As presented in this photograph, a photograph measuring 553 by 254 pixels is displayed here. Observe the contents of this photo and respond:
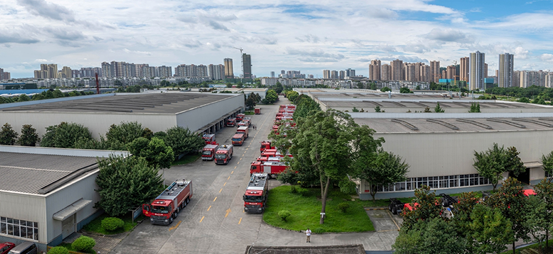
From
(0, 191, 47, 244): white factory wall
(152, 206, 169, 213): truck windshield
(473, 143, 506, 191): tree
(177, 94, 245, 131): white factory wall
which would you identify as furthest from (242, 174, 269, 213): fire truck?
(177, 94, 245, 131): white factory wall

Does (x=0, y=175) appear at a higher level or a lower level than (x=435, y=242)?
higher

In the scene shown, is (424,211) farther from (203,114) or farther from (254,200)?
(203,114)

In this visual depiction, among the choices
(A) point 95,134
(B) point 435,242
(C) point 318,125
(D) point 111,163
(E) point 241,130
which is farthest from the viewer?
(E) point 241,130

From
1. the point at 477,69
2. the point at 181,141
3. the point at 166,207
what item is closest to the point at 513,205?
the point at 166,207

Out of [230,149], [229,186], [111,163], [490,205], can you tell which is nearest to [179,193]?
[111,163]

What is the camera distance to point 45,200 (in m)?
18.8

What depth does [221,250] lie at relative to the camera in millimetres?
19766

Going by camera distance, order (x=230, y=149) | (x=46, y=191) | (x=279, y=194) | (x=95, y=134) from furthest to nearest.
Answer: (x=95, y=134)
(x=230, y=149)
(x=279, y=194)
(x=46, y=191)

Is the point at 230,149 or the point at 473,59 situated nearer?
the point at 230,149

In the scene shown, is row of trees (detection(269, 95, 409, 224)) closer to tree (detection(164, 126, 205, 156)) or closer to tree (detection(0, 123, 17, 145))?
→ tree (detection(164, 126, 205, 156))

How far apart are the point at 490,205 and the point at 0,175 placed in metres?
28.9

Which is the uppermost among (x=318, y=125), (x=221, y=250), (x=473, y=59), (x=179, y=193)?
(x=473, y=59)

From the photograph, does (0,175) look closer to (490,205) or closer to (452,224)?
(452,224)

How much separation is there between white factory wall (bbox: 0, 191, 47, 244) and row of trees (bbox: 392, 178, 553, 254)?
18482 millimetres
